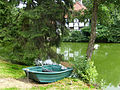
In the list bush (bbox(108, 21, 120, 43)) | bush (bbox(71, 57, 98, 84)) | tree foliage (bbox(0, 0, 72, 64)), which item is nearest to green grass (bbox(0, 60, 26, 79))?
tree foliage (bbox(0, 0, 72, 64))

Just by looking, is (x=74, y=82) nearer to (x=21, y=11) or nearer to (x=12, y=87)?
(x=12, y=87)

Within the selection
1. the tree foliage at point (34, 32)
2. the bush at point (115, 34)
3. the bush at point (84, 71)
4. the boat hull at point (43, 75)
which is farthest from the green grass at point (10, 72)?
the bush at point (115, 34)

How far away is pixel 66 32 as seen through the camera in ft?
24.0

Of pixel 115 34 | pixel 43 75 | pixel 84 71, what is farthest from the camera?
pixel 115 34

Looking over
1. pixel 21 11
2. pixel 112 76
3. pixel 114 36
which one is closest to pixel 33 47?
pixel 21 11

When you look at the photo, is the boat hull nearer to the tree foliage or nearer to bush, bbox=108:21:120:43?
the tree foliage

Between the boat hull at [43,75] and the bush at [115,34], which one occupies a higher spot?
the bush at [115,34]

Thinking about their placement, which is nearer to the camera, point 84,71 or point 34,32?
point 84,71

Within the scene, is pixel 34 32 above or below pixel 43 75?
above

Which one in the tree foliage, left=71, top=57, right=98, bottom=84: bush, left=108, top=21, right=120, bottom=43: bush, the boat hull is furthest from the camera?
left=108, top=21, right=120, bottom=43: bush

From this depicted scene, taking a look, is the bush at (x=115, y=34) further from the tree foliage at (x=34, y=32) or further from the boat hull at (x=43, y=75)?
the boat hull at (x=43, y=75)

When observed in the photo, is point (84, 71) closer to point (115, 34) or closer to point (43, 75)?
point (43, 75)

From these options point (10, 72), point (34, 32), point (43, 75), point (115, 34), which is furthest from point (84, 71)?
point (115, 34)

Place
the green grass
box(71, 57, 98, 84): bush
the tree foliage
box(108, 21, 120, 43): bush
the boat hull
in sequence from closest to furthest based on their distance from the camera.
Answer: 1. the boat hull
2. the green grass
3. box(71, 57, 98, 84): bush
4. the tree foliage
5. box(108, 21, 120, 43): bush
